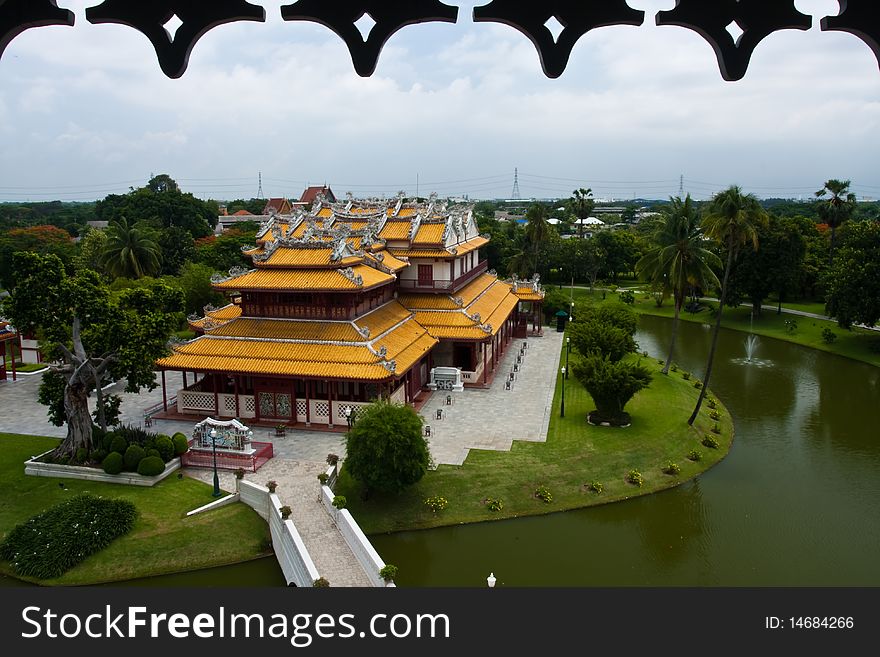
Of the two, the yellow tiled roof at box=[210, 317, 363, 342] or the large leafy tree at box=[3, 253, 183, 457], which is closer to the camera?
the large leafy tree at box=[3, 253, 183, 457]

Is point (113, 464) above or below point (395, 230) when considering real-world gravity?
below

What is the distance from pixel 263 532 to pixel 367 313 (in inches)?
490

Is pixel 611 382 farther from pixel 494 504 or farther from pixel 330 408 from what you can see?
pixel 330 408

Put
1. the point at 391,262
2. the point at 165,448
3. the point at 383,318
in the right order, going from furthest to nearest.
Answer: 1. the point at 391,262
2. the point at 383,318
3. the point at 165,448

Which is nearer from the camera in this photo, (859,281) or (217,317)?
(217,317)

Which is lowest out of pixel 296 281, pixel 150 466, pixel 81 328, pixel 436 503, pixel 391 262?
pixel 436 503

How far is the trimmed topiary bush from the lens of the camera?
2088 centimetres

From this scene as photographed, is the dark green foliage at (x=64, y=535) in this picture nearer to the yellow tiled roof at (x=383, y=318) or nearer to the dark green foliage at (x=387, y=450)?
the dark green foliage at (x=387, y=450)

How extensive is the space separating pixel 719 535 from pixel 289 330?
17.2 metres

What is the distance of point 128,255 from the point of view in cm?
4275

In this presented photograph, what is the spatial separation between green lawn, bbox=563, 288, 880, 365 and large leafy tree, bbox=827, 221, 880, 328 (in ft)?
5.05

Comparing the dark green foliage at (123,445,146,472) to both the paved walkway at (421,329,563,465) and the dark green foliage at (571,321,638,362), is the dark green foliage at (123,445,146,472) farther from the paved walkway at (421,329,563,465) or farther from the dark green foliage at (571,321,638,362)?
the dark green foliage at (571,321,638,362)

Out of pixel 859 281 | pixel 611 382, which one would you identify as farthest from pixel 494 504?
pixel 859 281

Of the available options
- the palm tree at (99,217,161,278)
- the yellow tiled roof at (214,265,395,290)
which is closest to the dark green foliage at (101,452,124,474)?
the yellow tiled roof at (214,265,395,290)
